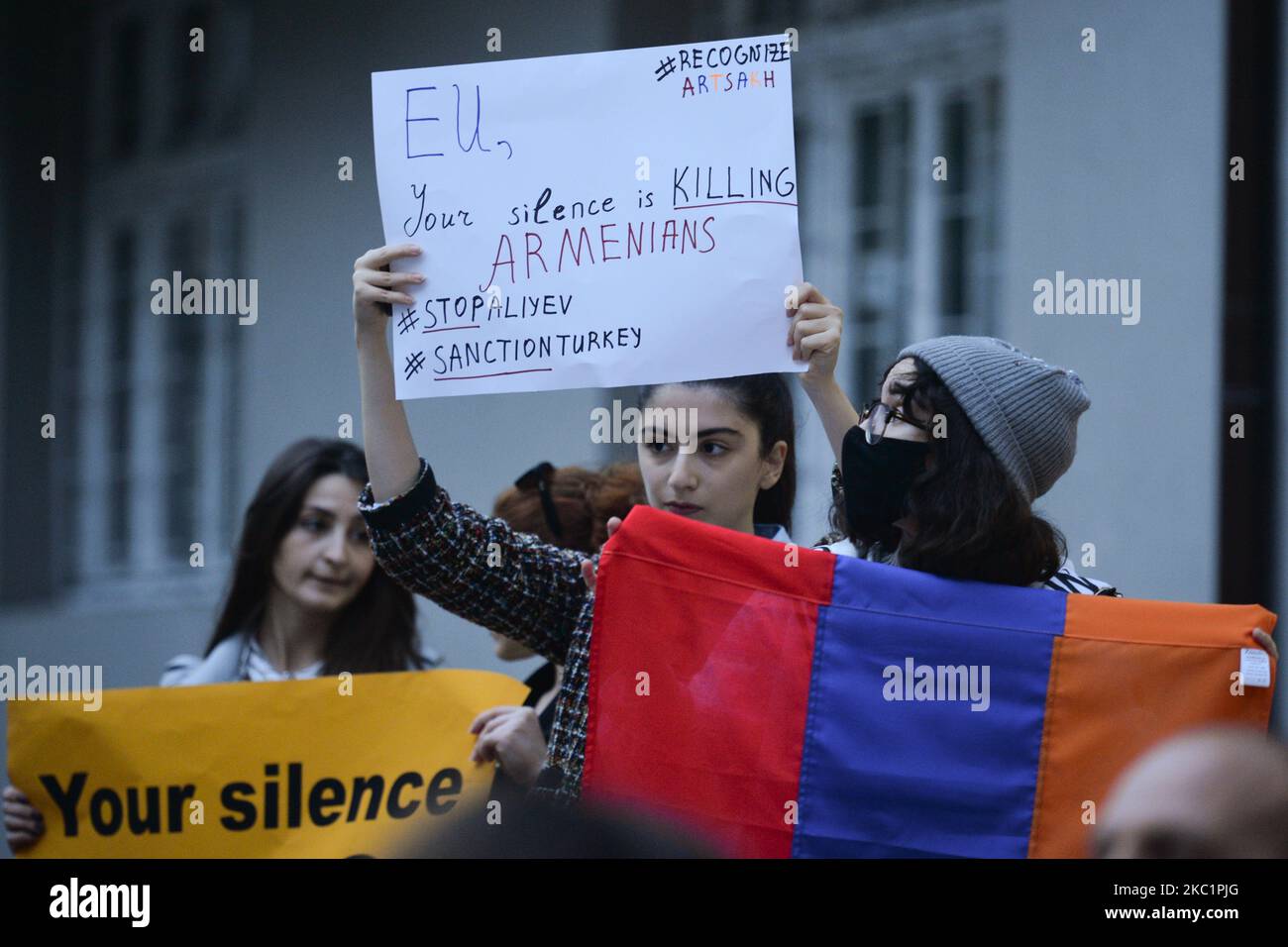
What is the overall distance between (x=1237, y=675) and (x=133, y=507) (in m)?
6.85

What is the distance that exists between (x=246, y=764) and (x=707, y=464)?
3.88 feet

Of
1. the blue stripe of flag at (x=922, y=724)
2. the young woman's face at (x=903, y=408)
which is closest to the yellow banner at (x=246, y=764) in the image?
the blue stripe of flag at (x=922, y=724)

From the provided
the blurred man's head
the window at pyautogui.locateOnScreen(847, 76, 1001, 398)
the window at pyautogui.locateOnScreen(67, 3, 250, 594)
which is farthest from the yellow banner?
the window at pyautogui.locateOnScreen(67, 3, 250, 594)

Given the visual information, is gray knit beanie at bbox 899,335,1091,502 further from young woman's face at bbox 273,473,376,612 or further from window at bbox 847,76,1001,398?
window at bbox 847,76,1001,398

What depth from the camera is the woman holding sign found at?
2.39 m

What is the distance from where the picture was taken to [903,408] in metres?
2.27

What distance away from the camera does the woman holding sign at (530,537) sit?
2387 millimetres

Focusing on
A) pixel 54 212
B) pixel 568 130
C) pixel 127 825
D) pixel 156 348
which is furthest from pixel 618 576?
pixel 54 212

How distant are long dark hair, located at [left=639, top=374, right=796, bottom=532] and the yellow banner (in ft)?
2.26

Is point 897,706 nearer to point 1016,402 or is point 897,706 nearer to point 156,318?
point 1016,402

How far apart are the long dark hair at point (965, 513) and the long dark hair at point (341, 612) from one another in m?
1.61

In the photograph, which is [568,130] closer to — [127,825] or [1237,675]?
[1237,675]

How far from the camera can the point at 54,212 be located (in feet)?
26.8
